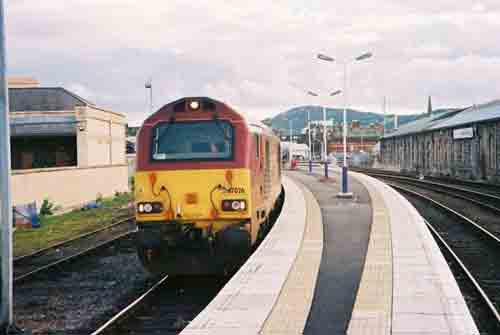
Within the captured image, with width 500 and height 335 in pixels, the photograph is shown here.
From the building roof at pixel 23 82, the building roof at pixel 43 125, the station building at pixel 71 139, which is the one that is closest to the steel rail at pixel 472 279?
the station building at pixel 71 139

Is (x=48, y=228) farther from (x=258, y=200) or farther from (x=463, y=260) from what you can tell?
(x=463, y=260)

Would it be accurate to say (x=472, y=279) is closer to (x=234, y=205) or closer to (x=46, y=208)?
(x=234, y=205)

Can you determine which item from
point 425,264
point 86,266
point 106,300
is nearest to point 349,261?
point 425,264

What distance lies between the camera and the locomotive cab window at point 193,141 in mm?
10758

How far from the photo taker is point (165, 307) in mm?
9648

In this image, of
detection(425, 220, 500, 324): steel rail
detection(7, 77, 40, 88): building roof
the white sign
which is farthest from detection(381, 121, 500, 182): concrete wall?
detection(7, 77, 40, 88): building roof

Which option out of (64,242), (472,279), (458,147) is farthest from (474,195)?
(64,242)

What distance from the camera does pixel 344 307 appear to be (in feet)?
27.1

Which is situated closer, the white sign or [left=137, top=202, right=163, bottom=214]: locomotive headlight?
[left=137, top=202, right=163, bottom=214]: locomotive headlight

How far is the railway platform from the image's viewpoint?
7301mm

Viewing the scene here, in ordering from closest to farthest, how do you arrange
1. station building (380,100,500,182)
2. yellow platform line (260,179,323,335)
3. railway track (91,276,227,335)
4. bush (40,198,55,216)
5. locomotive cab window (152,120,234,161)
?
yellow platform line (260,179,323,335), railway track (91,276,227,335), locomotive cab window (152,120,234,161), bush (40,198,55,216), station building (380,100,500,182)

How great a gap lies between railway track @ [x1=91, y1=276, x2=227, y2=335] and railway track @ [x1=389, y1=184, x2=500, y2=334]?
4.32 metres

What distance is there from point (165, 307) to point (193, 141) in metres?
3.02

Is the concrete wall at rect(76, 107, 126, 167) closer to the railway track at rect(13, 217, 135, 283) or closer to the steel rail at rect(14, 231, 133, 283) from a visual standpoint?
the railway track at rect(13, 217, 135, 283)
